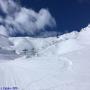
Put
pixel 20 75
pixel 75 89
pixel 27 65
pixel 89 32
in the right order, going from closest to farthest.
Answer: pixel 75 89 → pixel 20 75 → pixel 27 65 → pixel 89 32

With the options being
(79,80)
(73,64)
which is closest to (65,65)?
Answer: (73,64)

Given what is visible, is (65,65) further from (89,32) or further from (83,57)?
(89,32)

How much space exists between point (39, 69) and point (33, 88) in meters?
7.40

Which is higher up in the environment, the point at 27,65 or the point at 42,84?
the point at 27,65

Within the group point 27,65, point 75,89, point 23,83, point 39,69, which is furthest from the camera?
point 27,65

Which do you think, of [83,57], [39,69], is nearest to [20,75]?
[39,69]

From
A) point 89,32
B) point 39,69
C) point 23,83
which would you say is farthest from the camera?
point 89,32

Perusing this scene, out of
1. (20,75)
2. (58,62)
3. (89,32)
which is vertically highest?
(89,32)

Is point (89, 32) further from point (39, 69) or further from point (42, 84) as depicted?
point (42, 84)

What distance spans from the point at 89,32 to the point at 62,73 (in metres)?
29.4

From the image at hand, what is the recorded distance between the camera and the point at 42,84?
2800cm

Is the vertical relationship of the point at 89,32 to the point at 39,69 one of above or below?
above

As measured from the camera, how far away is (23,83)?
28344mm

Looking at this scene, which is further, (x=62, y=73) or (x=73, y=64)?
(x=73, y=64)
